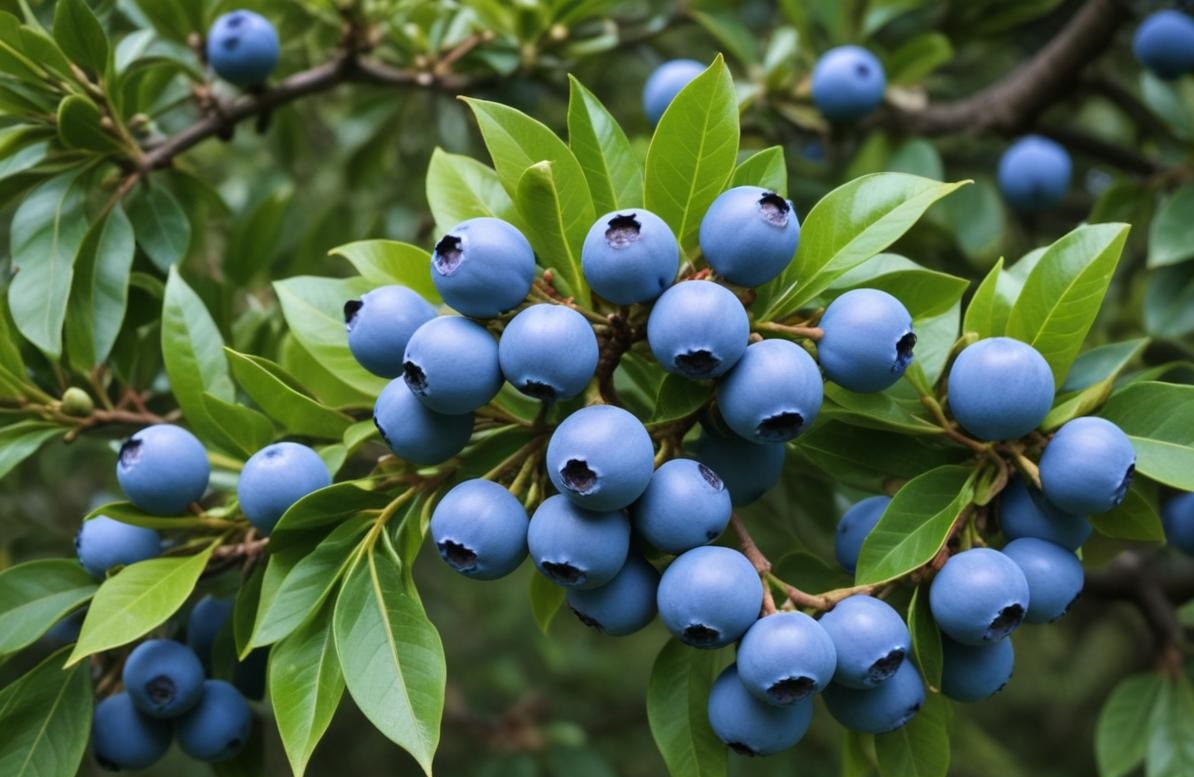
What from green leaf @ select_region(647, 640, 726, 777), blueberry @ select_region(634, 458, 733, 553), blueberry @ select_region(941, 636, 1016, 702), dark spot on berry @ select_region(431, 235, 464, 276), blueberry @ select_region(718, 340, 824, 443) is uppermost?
dark spot on berry @ select_region(431, 235, 464, 276)

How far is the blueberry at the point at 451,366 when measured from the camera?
45.2 inches

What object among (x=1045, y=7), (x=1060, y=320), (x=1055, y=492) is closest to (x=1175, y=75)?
(x=1045, y=7)

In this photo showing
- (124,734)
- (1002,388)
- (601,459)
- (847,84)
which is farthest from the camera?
(847,84)

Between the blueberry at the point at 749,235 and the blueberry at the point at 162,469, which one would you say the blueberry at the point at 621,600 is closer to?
the blueberry at the point at 749,235

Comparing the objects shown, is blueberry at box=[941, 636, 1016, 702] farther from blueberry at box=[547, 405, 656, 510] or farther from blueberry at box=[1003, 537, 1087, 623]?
blueberry at box=[547, 405, 656, 510]

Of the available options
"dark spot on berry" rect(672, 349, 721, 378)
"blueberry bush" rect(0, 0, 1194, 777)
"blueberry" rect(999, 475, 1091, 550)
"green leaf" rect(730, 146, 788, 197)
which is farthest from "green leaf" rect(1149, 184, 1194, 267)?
"dark spot on berry" rect(672, 349, 721, 378)

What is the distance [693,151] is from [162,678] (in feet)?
3.28

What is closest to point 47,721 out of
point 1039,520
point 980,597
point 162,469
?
point 162,469

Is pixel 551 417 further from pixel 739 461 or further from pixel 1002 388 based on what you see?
pixel 1002 388

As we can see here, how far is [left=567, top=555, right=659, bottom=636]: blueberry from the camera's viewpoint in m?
1.23

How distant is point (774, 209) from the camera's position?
1182mm

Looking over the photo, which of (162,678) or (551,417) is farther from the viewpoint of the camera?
(162,678)

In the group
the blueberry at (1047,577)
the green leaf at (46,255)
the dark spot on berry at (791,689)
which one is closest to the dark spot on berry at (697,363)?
the dark spot on berry at (791,689)

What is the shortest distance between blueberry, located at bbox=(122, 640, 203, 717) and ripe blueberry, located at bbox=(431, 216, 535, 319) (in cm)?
70
